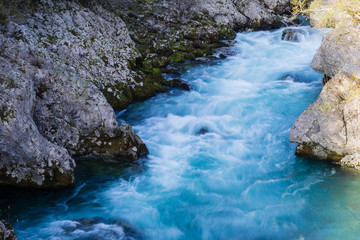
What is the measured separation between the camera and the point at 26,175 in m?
6.57

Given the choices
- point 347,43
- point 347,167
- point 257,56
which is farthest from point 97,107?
point 257,56

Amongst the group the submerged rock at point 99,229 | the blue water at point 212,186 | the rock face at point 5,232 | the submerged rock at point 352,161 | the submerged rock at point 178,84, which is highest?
the submerged rock at point 178,84

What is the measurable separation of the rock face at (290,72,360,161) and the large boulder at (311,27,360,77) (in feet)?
2.58

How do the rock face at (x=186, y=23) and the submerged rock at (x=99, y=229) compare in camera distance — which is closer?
the submerged rock at (x=99, y=229)

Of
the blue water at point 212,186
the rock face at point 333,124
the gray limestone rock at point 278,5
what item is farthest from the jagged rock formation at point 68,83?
the gray limestone rock at point 278,5

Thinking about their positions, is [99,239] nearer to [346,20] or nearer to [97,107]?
[97,107]

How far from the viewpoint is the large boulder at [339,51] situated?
888 centimetres

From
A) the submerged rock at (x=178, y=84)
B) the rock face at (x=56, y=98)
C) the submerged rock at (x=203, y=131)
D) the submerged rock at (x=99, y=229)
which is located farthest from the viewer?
the submerged rock at (x=178, y=84)

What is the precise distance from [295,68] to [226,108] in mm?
5962

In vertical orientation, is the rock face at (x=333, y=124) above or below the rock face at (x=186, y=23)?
below

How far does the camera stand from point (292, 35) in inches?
824

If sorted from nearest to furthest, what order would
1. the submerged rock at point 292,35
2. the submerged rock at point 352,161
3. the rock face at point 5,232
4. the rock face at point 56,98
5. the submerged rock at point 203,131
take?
the rock face at point 5,232, the rock face at point 56,98, the submerged rock at point 352,161, the submerged rock at point 203,131, the submerged rock at point 292,35

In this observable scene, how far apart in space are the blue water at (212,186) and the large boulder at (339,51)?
8.16 ft

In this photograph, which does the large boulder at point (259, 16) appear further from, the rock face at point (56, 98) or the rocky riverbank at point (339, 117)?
the rock face at point (56, 98)
